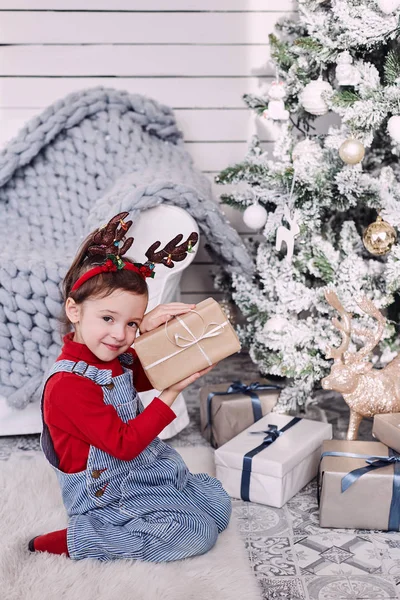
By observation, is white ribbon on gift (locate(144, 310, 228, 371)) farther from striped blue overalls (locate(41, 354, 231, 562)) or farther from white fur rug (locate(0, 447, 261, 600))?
white fur rug (locate(0, 447, 261, 600))

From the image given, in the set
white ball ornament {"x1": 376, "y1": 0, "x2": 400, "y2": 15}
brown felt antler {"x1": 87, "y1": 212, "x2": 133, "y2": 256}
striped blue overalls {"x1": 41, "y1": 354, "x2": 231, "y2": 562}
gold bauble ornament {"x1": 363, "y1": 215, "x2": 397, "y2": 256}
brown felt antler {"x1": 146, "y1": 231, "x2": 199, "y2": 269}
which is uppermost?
white ball ornament {"x1": 376, "y1": 0, "x2": 400, "y2": 15}

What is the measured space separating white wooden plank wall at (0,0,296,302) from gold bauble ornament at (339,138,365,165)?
38.7 inches

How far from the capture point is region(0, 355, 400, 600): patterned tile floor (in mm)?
1196

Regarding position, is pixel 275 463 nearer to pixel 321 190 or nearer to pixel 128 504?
pixel 128 504

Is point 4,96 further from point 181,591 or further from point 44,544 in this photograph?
point 181,591

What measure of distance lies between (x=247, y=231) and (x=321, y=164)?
0.90 m

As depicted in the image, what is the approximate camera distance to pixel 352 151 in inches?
64.6

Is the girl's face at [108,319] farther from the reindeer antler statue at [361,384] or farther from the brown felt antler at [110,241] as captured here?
the reindeer antler statue at [361,384]

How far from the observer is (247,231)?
2.65m

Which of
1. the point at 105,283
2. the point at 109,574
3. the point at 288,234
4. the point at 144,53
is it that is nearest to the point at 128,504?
the point at 109,574

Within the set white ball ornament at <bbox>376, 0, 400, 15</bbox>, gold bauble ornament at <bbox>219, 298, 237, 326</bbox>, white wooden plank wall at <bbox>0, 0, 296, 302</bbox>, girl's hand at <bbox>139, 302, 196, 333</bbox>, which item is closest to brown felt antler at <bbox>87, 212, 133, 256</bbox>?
girl's hand at <bbox>139, 302, 196, 333</bbox>

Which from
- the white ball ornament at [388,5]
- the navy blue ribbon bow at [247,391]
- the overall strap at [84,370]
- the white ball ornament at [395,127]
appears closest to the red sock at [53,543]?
the overall strap at [84,370]

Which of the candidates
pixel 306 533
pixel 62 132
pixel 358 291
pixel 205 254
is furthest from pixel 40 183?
pixel 306 533

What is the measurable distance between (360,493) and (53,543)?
58 centimetres
